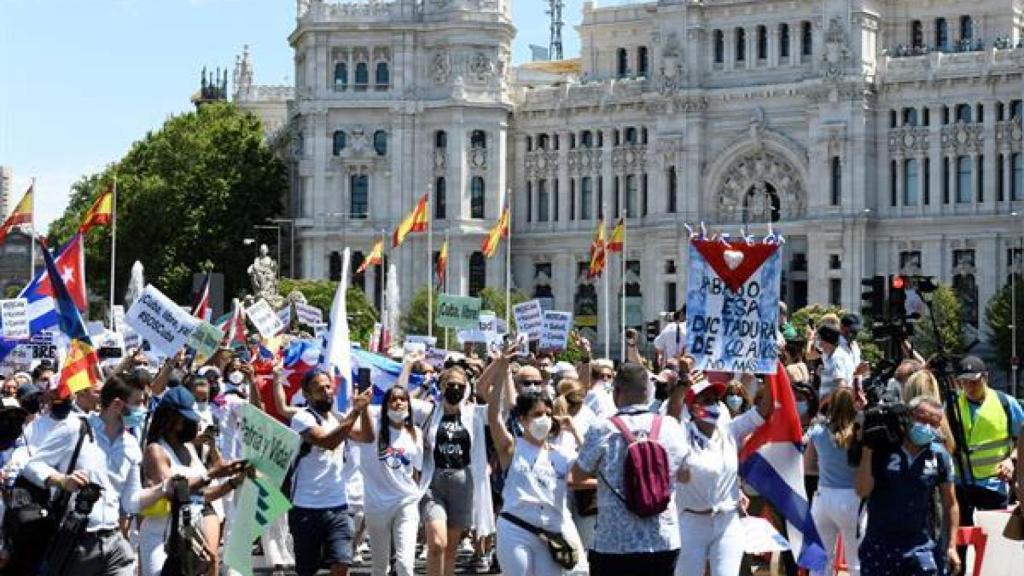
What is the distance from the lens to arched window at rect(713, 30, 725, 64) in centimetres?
9112

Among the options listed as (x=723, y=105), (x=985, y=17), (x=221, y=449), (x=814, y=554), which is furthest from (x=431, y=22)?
(x=814, y=554)

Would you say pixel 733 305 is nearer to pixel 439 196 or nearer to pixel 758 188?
pixel 758 188

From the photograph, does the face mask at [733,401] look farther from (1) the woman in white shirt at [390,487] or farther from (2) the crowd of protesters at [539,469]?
(1) the woman in white shirt at [390,487]

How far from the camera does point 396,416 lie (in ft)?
63.4

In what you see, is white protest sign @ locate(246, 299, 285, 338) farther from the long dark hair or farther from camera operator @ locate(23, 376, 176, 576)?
camera operator @ locate(23, 376, 176, 576)

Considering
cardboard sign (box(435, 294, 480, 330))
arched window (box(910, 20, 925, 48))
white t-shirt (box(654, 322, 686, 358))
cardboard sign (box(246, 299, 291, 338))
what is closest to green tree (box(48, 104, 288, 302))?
arched window (box(910, 20, 925, 48))

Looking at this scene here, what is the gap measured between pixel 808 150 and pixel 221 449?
66773 mm

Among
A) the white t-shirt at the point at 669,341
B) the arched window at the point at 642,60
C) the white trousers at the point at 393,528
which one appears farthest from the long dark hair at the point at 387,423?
the arched window at the point at 642,60

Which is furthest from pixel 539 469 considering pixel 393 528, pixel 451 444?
pixel 451 444

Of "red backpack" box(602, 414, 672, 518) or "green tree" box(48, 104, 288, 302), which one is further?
"green tree" box(48, 104, 288, 302)

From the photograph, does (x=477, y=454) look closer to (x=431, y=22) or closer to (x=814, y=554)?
(x=814, y=554)

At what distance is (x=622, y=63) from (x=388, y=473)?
82.3m

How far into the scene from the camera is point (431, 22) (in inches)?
3711

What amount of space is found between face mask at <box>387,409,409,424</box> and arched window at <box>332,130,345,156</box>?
7570cm
